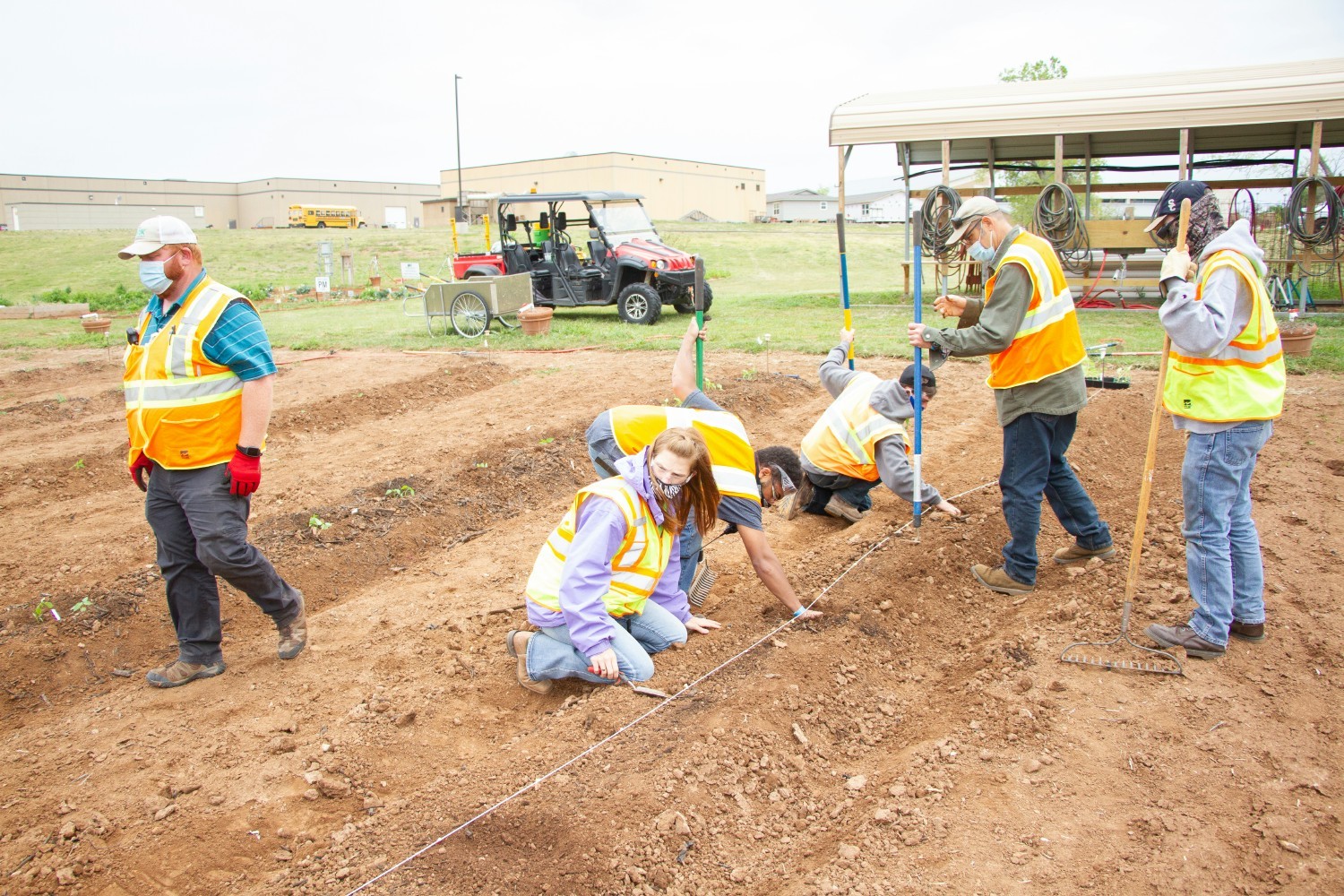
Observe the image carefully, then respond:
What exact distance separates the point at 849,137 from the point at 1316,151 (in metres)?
6.70

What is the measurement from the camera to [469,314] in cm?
1363

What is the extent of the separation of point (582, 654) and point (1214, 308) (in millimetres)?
2700

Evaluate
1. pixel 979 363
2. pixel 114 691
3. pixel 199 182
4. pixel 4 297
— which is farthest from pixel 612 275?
pixel 199 182

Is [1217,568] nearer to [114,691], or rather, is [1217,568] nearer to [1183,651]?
[1183,651]

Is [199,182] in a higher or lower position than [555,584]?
higher

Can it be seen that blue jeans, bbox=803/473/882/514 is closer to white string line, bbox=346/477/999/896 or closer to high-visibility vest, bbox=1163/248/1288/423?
white string line, bbox=346/477/999/896

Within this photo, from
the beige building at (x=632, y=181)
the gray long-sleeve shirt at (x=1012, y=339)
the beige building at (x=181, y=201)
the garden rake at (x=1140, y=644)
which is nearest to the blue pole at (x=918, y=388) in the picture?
the gray long-sleeve shirt at (x=1012, y=339)

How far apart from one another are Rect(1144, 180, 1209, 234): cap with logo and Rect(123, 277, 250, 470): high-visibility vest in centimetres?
377

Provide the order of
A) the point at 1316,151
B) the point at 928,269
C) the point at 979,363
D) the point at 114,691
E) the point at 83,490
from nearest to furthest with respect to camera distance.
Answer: the point at 114,691
the point at 83,490
the point at 979,363
the point at 1316,151
the point at 928,269

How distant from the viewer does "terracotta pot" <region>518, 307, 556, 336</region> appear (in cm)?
1313

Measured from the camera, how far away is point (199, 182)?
207ft

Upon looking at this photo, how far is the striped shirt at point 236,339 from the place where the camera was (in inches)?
143

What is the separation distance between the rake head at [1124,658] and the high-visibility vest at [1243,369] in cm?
87

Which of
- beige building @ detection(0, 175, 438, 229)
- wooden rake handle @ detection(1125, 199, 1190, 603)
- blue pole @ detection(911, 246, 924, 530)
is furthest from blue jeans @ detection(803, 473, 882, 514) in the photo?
beige building @ detection(0, 175, 438, 229)
